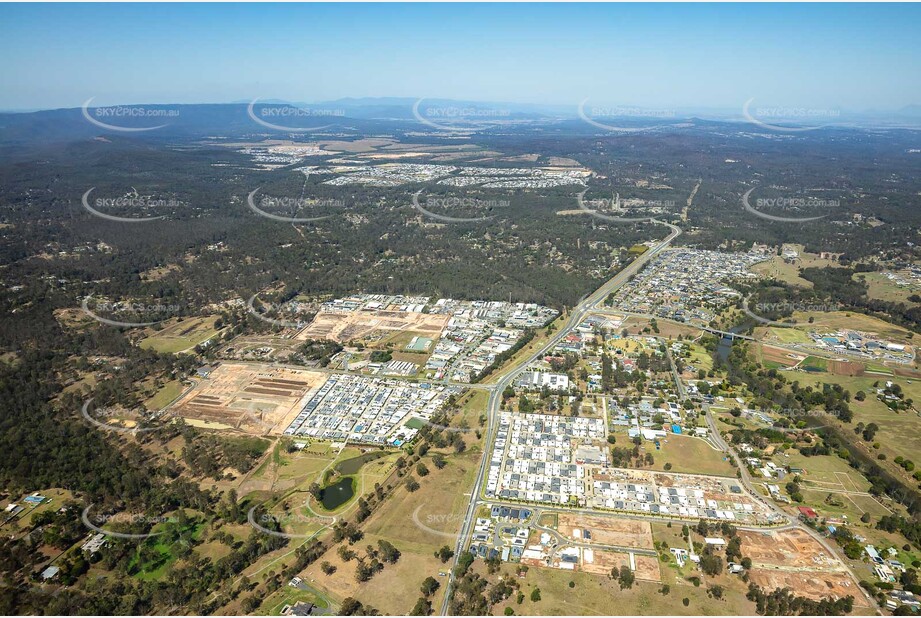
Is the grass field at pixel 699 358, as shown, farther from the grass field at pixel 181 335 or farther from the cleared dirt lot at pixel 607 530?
the grass field at pixel 181 335

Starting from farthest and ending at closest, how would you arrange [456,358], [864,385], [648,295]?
[648,295] → [456,358] → [864,385]

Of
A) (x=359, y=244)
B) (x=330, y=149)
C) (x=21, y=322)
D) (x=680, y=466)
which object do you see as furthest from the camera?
(x=330, y=149)

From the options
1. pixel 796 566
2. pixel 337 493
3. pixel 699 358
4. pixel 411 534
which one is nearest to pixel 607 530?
pixel 796 566

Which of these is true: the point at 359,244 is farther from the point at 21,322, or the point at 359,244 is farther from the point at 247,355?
the point at 21,322

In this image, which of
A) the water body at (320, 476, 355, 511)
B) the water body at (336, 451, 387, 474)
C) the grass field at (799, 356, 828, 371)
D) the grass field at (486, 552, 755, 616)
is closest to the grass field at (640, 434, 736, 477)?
the grass field at (486, 552, 755, 616)

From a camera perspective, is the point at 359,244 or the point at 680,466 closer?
the point at 680,466

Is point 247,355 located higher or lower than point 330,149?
lower

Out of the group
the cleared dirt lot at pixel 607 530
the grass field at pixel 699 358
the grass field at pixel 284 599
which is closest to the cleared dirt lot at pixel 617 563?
the cleared dirt lot at pixel 607 530

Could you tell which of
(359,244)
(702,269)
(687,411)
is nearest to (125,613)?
(687,411)
